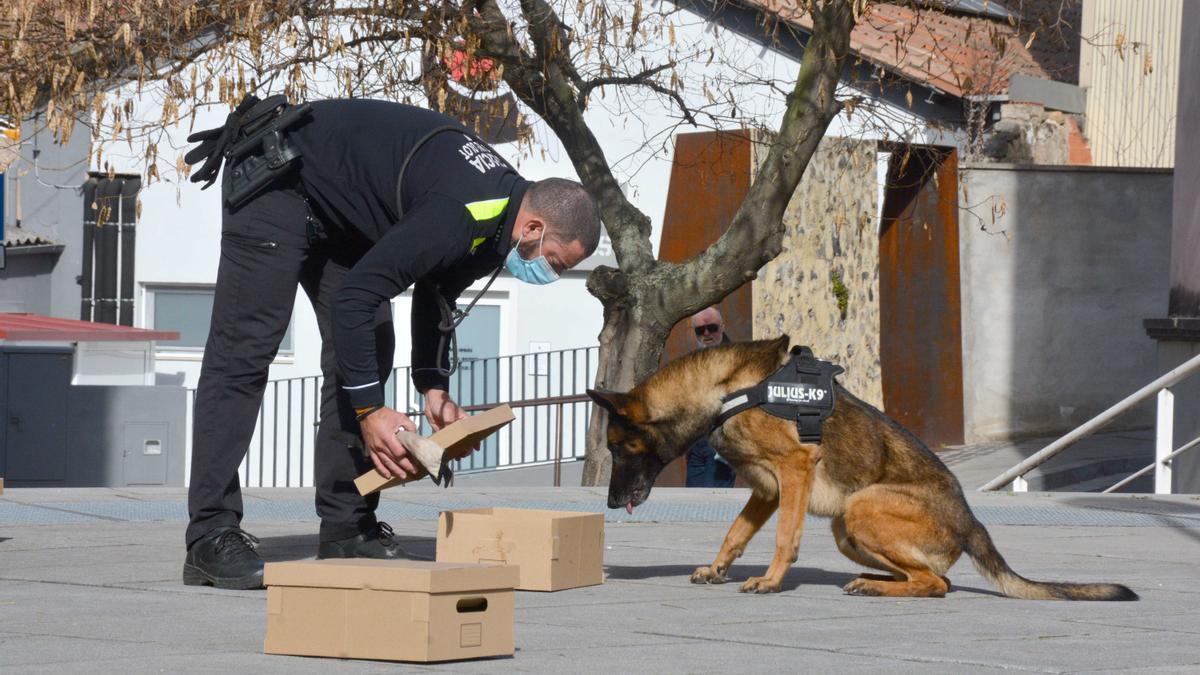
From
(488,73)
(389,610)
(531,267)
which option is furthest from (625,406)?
(488,73)

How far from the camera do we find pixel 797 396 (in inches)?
240

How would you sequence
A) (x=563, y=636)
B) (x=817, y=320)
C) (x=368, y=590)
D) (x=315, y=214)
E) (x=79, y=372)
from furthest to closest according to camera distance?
(x=79, y=372) → (x=817, y=320) → (x=315, y=214) → (x=563, y=636) → (x=368, y=590)

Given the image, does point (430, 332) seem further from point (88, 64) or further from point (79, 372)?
point (79, 372)

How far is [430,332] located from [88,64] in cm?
813

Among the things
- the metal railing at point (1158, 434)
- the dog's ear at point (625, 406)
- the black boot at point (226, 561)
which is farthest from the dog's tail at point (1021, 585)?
the metal railing at point (1158, 434)

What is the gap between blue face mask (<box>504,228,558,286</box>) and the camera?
5.33m

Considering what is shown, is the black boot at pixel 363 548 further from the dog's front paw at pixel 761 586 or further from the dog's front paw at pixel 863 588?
the dog's front paw at pixel 863 588

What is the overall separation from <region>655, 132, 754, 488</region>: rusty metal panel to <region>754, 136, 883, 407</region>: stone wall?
66 cm

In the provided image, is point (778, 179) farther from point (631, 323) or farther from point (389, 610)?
point (389, 610)

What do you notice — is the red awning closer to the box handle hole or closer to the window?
the window

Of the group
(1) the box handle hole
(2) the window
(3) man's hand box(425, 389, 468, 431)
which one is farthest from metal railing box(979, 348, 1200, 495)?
(2) the window

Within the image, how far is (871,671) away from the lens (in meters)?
4.30

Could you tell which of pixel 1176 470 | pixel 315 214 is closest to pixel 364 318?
pixel 315 214

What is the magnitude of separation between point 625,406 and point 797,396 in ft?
2.34
